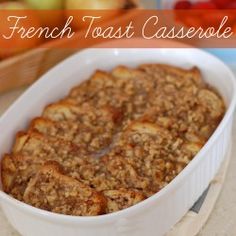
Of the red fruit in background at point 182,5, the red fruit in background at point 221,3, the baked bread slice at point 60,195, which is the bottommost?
the baked bread slice at point 60,195

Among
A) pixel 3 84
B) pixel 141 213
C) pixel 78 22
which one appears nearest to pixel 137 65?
pixel 78 22

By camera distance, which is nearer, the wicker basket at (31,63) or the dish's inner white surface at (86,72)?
the dish's inner white surface at (86,72)

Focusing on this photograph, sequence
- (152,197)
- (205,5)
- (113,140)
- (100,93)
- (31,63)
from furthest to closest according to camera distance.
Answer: (205,5), (31,63), (100,93), (113,140), (152,197)

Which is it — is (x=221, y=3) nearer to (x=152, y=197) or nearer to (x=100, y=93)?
(x=100, y=93)

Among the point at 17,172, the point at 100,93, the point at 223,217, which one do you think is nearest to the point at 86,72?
the point at 100,93

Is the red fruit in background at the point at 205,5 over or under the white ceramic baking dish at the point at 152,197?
over

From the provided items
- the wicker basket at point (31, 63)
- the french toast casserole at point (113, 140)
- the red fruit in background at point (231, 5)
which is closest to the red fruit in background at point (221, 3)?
the red fruit in background at point (231, 5)

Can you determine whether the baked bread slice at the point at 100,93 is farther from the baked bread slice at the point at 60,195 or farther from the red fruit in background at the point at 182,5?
the red fruit in background at the point at 182,5

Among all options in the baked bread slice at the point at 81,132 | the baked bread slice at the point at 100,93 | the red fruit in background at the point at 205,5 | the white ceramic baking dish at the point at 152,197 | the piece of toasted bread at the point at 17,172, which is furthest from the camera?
the red fruit in background at the point at 205,5

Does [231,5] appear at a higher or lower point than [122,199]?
higher
